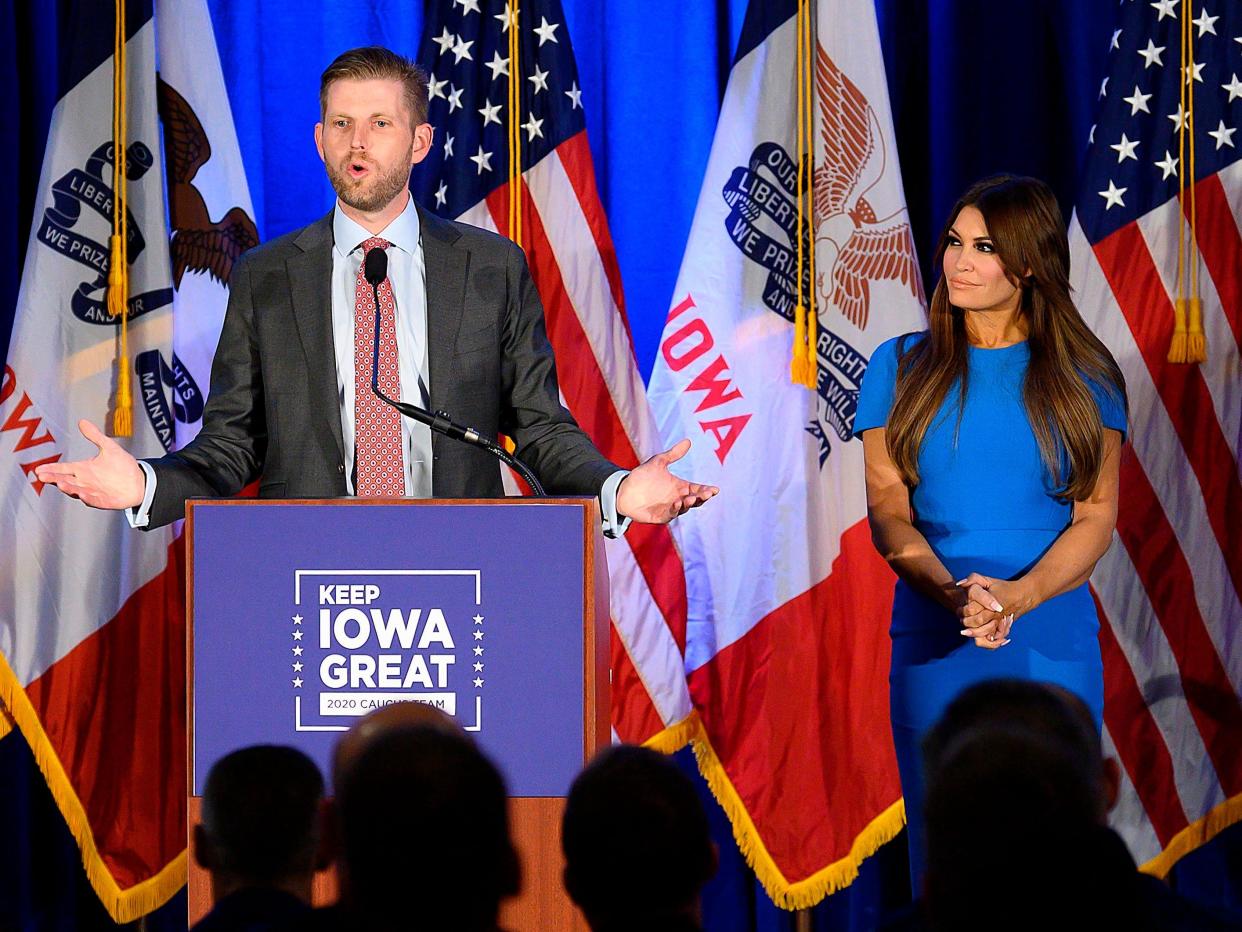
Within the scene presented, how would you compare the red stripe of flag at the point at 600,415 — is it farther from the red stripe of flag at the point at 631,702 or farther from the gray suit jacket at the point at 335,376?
the gray suit jacket at the point at 335,376

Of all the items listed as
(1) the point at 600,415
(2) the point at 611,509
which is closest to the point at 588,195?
(1) the point at 600,415

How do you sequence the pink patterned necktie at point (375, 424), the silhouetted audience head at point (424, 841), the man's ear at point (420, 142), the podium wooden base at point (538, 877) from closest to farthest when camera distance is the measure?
the silhouetted audience head at point (424, 841), the podium wooden base at point (538, 877), the pink patterned necktie at point (375, 424), the man's ear at point (420, 142)

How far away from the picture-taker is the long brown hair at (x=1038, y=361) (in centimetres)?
329

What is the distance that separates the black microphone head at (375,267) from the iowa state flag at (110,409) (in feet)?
6.46

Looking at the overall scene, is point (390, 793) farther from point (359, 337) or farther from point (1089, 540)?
point (1089, 540)

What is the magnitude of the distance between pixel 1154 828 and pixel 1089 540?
1.67 m

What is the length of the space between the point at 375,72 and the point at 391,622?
1.30 metres

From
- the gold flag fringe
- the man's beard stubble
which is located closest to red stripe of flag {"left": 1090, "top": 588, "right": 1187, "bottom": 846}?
the man's beard stubble

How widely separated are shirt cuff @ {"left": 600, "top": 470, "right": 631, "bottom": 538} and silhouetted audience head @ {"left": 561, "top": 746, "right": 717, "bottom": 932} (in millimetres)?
1097

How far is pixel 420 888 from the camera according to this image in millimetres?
1649

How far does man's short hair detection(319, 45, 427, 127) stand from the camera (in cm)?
334

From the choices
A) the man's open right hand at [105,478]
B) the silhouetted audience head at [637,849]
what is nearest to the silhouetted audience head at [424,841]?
the silhouetted audience head at [637,849]

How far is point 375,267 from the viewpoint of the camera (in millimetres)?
2904

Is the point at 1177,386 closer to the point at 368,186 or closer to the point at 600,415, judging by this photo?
the point at 600,415
